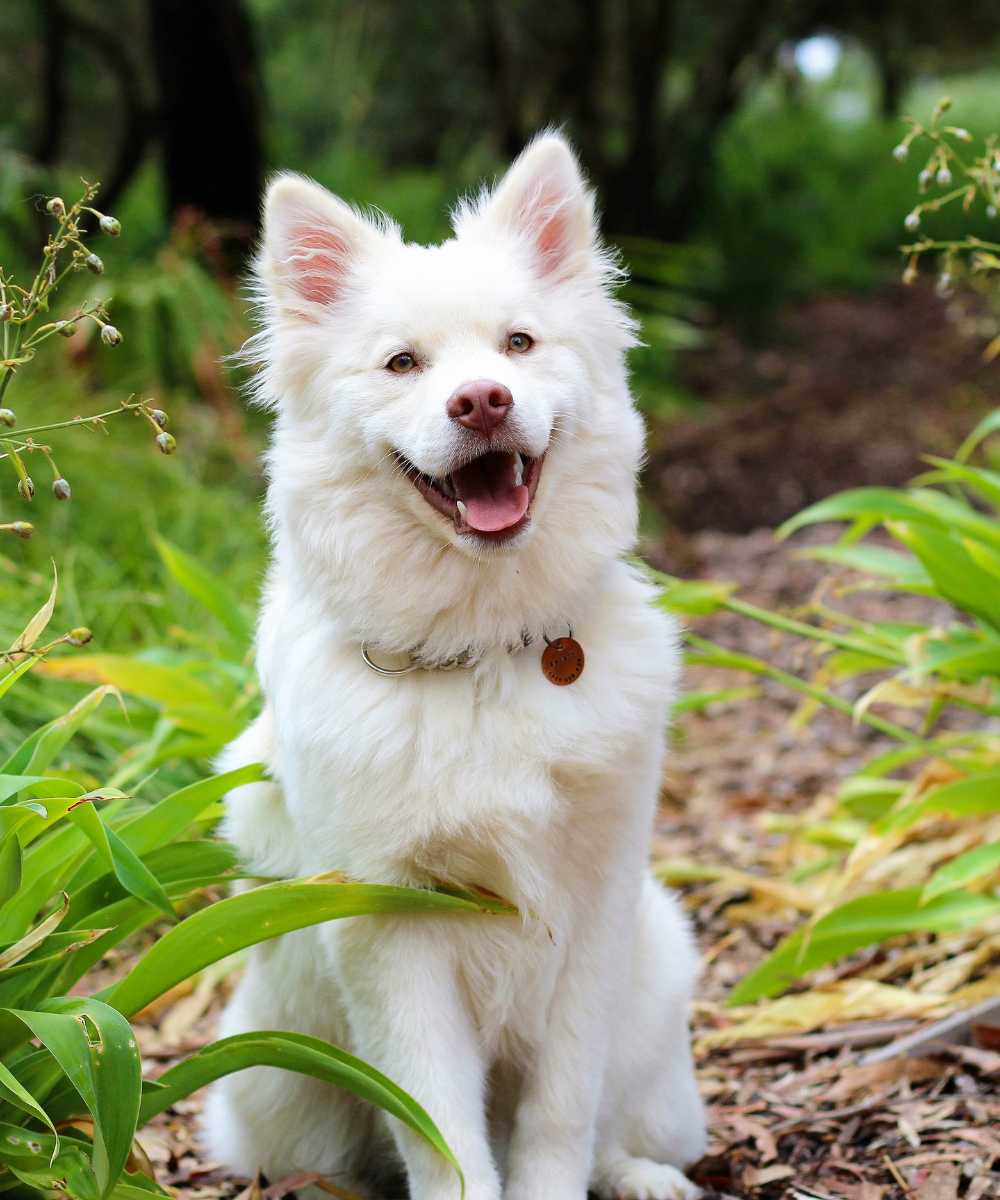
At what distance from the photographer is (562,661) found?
2.18 meters

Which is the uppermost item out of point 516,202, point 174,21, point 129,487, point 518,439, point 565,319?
point 174,21

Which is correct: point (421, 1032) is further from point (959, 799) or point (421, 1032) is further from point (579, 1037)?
point (959, 799)

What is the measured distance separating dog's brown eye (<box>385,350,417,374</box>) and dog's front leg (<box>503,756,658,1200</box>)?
78cm

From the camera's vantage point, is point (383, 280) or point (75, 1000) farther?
point (383, 280)

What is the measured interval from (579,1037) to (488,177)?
8950 mm

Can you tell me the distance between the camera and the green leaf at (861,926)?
9.60 ft

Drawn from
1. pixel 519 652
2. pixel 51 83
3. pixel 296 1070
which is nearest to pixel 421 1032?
pixel 296 1070

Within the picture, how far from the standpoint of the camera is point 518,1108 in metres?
2.27

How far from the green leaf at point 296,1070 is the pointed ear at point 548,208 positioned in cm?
137

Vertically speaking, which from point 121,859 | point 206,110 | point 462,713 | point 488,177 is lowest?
point 121,859

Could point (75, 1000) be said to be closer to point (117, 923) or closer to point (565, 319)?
point (117, 923)

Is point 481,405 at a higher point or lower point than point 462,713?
higher

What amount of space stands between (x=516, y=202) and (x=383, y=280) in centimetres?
30

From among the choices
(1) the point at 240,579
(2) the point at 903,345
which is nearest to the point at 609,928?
(1) the point at 240,579
